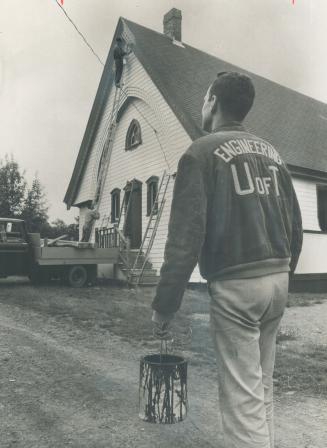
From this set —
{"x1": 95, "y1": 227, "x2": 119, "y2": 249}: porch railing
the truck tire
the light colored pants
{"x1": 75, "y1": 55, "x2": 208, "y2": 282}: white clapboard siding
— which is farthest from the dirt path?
{"x1": 95, "y1": 227, "x2": 119, "y2": 249}: porch railing

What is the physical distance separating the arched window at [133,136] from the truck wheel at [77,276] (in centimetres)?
571

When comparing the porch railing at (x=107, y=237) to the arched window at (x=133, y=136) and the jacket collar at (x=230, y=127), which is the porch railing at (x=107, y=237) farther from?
the jacket collar at (x=230, y=127)

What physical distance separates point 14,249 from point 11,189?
18229mm

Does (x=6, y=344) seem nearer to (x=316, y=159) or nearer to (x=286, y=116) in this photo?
(x=316, y=159)

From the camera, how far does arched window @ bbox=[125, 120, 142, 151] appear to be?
1688 cm

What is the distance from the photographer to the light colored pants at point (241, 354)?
7.05 ft

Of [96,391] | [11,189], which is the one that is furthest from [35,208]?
[96,391]

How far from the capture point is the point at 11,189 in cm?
2936

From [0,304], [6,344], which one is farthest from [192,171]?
[0,304]

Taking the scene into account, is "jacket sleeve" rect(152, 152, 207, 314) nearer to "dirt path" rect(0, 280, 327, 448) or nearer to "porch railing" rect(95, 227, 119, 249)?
"dirt path" rect(0, 280, 327, 448)

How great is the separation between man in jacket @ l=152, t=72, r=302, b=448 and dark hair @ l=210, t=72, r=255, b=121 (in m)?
0.18

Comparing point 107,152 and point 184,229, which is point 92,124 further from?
point 184,229

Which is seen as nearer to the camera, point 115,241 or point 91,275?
point 91,275

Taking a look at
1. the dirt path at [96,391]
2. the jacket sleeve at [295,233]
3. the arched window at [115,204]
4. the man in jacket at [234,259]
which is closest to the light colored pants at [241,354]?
the man in jacket at [234,259]
